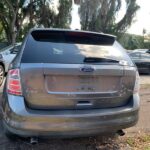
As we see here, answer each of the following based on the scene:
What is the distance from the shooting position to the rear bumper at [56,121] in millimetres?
3969

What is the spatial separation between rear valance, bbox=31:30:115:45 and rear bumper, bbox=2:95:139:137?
102 centimetres

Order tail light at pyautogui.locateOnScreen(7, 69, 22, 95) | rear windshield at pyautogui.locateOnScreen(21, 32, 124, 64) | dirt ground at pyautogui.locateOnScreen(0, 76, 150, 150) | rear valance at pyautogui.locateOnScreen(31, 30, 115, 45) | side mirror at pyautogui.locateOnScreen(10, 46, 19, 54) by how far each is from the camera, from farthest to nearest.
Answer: side mirror at pyautogui.locateOnScreen(10, 46, 19, 54), dirt ground at pyautogui.locateOnScreen(0, 76, 150, 150), rear valance at pyautogui.locateOnScreen(31, 30, 115, 45), rear windshield at pyautogui.locateOnScreen(21, 32, 124, 64), tail light at pyautogui.locateOnScreen(7, 69, 22, 95)

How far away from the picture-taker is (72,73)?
4.12 m

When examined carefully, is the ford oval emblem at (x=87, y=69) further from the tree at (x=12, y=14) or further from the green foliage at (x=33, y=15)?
the green foliage at (x=33, y=15)

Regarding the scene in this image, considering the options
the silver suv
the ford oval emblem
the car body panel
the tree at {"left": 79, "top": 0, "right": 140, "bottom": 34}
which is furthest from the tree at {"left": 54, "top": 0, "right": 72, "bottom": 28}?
the ford oval emblem

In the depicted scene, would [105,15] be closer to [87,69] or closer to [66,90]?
[87,69]

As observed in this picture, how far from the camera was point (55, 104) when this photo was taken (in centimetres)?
407

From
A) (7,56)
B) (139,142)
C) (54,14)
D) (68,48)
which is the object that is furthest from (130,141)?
(54,14)

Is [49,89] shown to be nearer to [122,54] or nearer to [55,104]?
[55,104]

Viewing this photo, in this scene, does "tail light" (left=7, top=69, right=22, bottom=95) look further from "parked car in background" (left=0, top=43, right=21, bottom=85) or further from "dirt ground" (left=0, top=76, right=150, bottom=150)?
Answer: "parked car in background" (left=0, top=43, right=21, bottom=85)

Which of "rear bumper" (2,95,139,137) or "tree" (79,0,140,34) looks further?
"tree" (79,0,140,34)

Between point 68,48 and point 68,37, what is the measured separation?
10.7 inches

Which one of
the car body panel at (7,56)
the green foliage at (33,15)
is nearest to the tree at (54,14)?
the green foliage at (33,15)

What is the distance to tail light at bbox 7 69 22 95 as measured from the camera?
4074mm
